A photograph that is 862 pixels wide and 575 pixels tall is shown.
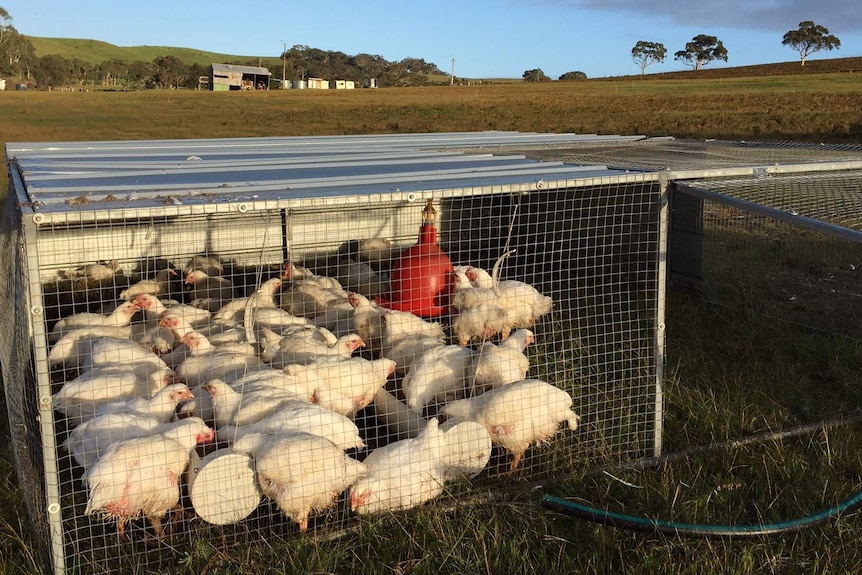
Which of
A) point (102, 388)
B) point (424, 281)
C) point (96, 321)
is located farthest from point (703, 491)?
point (96, 321)

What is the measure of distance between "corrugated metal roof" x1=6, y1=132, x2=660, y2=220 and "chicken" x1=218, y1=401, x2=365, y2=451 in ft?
3.48

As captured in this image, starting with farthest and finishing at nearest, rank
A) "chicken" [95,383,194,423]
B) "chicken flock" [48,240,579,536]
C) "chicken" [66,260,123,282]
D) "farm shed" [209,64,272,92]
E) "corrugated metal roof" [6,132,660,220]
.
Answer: "farm shed" [209,64,272,92] < "chicken" [66,260,123,282] < "chicken" [95,383,194,423] < "chicken flock" [48,240,579,536] < "corrugated metal roof" [6,132,660,220]

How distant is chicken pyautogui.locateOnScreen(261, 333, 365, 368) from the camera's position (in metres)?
4.64

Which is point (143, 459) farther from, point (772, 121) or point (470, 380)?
point (772, 121)

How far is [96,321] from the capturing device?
17.6 feet

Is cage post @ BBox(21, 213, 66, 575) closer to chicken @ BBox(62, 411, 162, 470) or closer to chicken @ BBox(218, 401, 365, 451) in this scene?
chicken @ BBox(62, 411, 162, 470)

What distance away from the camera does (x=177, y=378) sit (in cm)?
457

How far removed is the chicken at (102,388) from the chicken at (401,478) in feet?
4.53

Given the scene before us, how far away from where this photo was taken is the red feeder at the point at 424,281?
5938mm

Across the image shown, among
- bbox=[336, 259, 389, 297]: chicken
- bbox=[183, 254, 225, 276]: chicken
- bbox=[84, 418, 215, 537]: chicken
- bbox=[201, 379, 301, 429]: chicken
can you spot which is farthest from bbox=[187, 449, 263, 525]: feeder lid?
bbox=[183, 254, 225, 276]: chicken

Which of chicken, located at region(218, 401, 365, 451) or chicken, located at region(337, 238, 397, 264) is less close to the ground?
chicken, located at region(337, 238, 397, 264)

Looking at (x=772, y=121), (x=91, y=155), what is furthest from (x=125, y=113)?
(x=91, y=155)

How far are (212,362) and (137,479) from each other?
1.33 metres

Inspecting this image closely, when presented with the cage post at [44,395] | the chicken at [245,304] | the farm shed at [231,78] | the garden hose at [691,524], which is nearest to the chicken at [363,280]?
the chicken at [245,304]
